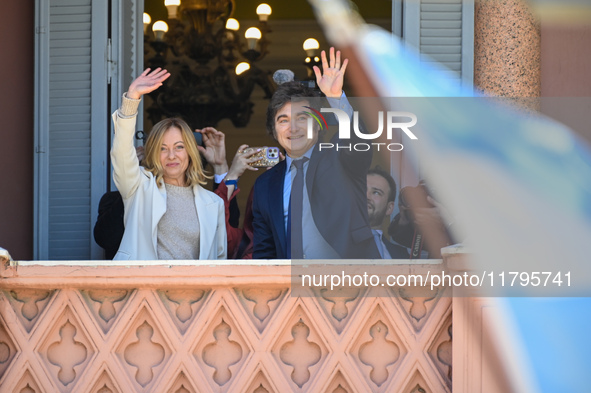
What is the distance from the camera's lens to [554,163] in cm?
463

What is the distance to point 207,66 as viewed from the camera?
37.8 ft

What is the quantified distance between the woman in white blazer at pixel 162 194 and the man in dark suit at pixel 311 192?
12.4 inches

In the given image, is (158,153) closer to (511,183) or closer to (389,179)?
(389,179)

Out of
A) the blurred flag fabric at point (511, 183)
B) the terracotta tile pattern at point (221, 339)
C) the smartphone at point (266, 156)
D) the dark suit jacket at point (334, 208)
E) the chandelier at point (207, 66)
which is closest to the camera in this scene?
the blurred flag fabric at point (511, 183)

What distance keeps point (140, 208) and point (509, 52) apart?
7.58 ft

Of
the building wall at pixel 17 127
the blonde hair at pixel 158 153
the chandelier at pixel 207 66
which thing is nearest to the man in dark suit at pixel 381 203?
the blonde hair at pixel 158 153

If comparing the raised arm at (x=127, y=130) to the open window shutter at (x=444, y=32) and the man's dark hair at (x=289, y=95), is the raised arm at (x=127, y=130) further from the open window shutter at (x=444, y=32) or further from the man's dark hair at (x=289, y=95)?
the open window shutter at (x=444, y=32)

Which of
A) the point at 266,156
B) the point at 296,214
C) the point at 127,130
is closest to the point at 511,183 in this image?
the point at 296,214

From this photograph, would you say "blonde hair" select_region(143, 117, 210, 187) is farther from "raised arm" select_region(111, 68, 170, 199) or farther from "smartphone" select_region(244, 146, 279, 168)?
"smartphone" select_region(244, 146, 279, 168)

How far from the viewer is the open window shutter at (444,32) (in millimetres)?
5434

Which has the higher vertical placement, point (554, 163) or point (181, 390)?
point (554, 163)

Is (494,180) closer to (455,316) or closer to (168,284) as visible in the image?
(455,316)

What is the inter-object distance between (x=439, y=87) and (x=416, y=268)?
6.28 ft

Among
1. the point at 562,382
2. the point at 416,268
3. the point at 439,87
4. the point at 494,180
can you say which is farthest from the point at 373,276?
the point at 439,87
